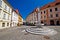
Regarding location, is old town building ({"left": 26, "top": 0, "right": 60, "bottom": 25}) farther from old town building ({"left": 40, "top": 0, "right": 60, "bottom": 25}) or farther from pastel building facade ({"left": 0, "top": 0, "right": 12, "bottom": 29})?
pastel building facade ({"left": 0, "top": 0, "right": 12, "bottom": 29})

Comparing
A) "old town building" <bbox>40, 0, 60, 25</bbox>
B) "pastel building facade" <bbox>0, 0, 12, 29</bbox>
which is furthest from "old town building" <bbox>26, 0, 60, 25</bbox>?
"pastel building facade" <bbox>0, 0, 12, 29</bbox>

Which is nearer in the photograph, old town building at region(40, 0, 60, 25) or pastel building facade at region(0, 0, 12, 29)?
pastel building facade at region(0, 0, 12, 29)

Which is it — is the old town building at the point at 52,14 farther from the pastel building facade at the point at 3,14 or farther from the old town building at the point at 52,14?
the pastel building facade at the point at 3,14

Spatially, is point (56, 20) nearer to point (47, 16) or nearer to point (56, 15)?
point (56, 15)

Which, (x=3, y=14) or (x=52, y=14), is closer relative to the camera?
(x=3, y=14)

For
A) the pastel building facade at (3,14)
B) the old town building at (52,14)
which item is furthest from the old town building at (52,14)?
the pastel building facade at (3,14)

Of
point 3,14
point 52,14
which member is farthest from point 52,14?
point 3,14

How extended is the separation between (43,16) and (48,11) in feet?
14.1

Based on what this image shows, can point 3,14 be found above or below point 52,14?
below

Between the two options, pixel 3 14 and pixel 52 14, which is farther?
pixel 52 14

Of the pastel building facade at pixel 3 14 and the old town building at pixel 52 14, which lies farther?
the old town building at pixel 52 14

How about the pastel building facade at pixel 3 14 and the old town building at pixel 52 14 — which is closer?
the pastel building facade at pixel 3 14

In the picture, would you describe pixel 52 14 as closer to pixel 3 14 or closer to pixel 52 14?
pixel 52 14

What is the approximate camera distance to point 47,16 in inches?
1350
